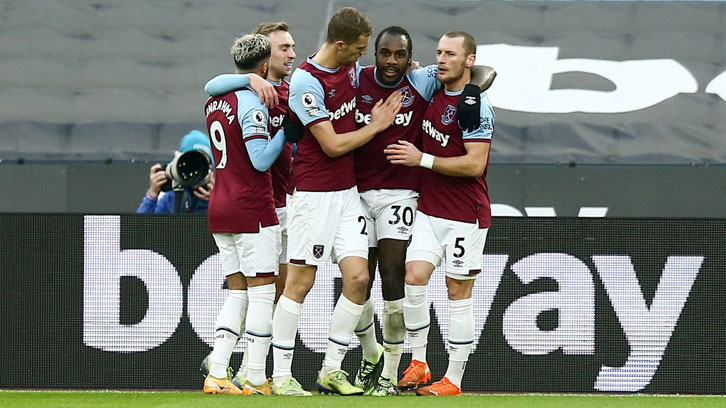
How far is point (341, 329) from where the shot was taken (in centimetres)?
609

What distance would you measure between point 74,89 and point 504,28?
4.08 m

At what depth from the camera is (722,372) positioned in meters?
6.96

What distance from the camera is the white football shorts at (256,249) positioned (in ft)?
20.0

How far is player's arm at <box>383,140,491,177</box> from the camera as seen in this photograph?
608cm

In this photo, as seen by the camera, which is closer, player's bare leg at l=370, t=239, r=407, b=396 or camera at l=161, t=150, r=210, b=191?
player's bare leg at l=370, t=239, r=407, b=396

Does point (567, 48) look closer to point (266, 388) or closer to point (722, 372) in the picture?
point (722, 372)

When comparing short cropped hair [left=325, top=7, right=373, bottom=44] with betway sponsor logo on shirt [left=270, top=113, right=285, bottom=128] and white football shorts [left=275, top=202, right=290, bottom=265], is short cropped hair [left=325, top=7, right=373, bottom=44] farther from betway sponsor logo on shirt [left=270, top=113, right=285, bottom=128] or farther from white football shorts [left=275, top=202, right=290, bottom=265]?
white football shorts [left=275, top=202, right=290, bottom=265]

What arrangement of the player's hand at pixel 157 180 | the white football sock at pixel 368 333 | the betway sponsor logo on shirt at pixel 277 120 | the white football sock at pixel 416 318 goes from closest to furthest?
the white football sock at pixel 416 318, the white football sock at pixel 368 333, the betway sponsor logo on shirt at pixel 277 120, the player's hand at pixel 157 180

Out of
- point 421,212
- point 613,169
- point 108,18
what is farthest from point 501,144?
point 421,212

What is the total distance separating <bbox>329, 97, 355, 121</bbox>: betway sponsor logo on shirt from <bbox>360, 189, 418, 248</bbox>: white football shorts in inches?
19.2

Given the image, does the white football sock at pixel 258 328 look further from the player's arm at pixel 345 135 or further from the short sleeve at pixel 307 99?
the short sleeve at pixel 307 99

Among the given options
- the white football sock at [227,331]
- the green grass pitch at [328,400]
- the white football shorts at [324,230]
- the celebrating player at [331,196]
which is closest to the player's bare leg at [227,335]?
the white football sock at [227,331]

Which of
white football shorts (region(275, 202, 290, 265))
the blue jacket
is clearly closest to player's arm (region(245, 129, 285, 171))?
white football shorts (region(275, 202, 290, 265))

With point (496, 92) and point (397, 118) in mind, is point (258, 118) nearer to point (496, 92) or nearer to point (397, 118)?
point (397, 118)
